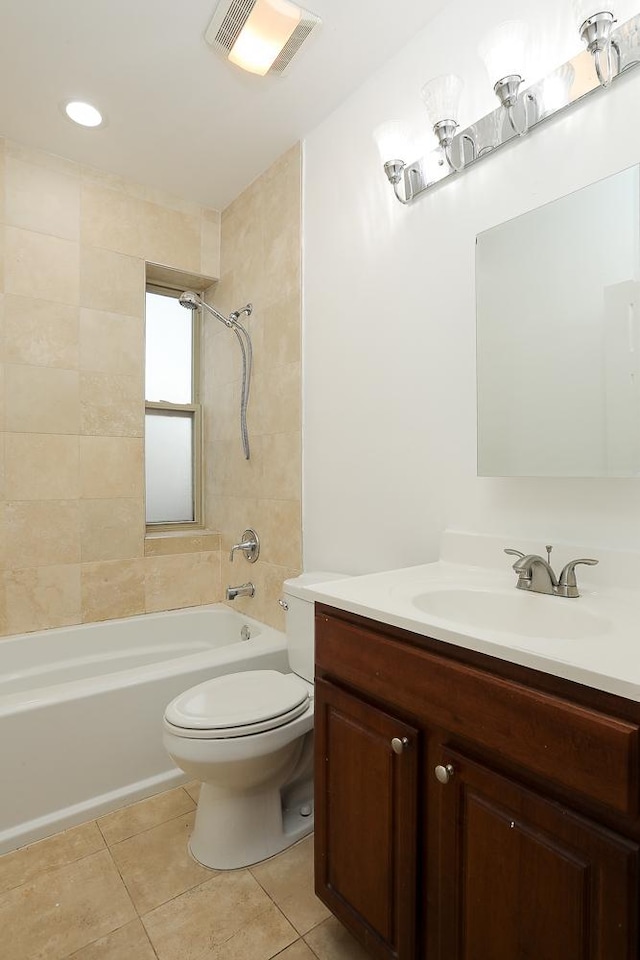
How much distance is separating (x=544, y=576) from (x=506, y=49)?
1283 millimetres

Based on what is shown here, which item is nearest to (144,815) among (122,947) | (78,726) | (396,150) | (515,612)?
(78,726)

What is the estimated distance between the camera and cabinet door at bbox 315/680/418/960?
963mm

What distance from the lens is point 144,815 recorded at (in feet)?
5.62

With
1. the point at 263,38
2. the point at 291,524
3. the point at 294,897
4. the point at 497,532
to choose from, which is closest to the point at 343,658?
the point at 497,532

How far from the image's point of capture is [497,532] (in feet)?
4.59

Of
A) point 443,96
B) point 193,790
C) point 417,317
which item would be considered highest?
point 443,96

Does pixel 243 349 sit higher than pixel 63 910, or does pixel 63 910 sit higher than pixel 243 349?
pixel 243 349

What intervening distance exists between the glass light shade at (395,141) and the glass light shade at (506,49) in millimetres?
355

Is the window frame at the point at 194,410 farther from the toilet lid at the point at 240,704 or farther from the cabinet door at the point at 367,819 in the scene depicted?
the cabinet door at the point at 367,819

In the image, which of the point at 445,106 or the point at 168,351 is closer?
the point at 445,106

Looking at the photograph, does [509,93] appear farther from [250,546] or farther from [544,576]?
[250,546]

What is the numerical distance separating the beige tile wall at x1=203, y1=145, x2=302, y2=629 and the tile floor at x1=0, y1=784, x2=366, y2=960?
0.98 meters

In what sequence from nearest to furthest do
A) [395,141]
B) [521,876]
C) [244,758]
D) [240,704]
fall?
1. [521,876]
2. [244,758]
3. [240,704]
4. [395,141]

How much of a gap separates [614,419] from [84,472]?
2.14 m
